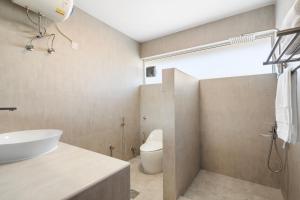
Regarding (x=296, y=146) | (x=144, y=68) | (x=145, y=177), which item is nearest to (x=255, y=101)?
(x=296, y=146)

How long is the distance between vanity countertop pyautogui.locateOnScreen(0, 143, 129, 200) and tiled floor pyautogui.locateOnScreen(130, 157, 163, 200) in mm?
1196

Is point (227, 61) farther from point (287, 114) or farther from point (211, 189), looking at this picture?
point (211, 189)

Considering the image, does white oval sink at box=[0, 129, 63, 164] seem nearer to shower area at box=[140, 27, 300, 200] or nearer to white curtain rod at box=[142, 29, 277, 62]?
shower area at box=[140, 27, 300, 200]

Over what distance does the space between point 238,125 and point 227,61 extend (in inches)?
40.2

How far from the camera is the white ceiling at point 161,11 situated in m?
1.96

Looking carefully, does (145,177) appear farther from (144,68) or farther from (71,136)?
(144,68)

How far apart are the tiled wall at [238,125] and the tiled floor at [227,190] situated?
0.42 ft

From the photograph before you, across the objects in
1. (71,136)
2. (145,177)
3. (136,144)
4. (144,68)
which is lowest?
(145,177)

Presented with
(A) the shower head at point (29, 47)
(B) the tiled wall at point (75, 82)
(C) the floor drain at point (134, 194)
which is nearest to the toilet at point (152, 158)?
(C) the floor drain at point (134, 194)

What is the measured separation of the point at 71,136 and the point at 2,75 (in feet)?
3.16

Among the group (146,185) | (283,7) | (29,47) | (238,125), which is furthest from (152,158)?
(283,7)

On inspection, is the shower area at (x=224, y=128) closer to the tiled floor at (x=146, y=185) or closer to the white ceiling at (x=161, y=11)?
the tiled floor at (x=146, y=185)

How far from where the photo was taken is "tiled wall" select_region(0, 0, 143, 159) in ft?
4.77

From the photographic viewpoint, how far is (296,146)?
50.3 inches
